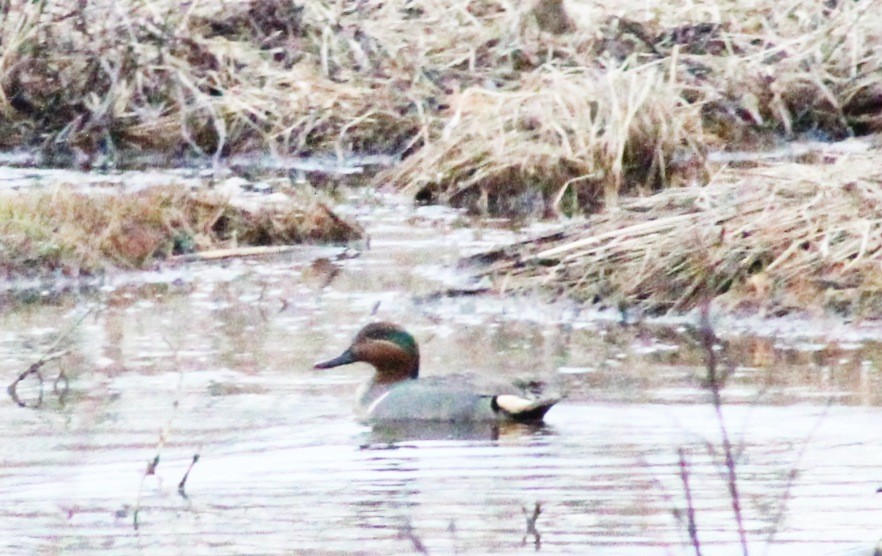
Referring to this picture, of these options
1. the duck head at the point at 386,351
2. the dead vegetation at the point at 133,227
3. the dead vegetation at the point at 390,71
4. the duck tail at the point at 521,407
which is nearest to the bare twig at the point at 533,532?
the duck tail at the point at 521,407

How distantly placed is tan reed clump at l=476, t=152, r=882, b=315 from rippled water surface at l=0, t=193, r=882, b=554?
211 millimetres

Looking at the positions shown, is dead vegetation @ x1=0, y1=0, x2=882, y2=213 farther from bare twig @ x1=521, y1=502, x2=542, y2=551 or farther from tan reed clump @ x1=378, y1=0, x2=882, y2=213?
bare twig @ x1=521, y1=502, x2=542, y2=551

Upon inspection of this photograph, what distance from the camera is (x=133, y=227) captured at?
463 inches

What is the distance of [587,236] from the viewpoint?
34.7 ft

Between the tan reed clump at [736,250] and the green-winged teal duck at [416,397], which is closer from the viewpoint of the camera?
the green-winged teal duck at [416,397]

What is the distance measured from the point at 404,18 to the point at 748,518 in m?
13.1

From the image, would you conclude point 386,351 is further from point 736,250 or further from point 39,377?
point 736,250

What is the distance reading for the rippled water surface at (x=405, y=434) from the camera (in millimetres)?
5961

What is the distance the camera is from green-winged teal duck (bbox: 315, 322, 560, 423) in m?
7.77

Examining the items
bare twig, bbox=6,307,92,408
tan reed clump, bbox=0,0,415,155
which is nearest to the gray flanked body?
bare twig, bbox=6,307,92,408

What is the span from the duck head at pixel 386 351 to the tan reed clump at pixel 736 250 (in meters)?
1.77

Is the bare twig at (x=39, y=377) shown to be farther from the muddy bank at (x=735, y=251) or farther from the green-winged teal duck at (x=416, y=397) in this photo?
the muddy bank at (x=735, y=251)

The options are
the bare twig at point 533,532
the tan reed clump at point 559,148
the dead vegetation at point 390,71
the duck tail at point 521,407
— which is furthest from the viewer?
the dead vegetation at point 390,71

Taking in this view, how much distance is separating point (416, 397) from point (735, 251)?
2.48 m
